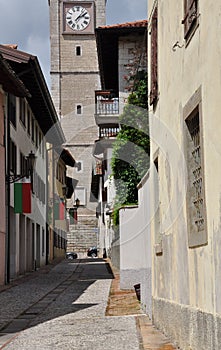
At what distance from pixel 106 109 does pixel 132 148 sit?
9.03 m

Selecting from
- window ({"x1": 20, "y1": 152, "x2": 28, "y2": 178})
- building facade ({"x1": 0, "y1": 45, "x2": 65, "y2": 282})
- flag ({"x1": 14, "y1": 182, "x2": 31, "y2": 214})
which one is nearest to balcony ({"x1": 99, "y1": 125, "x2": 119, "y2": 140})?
building facade ({"x1": 0, "y1": 45, "x2": 65, "y2": 282})

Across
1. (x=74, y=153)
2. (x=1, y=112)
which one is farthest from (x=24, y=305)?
(x=74, y=153)

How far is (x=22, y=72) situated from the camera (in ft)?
82.1

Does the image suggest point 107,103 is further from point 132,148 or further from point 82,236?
point 82,236

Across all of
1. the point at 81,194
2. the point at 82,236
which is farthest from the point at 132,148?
the point at 81,194

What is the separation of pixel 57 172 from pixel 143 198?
34.6 m

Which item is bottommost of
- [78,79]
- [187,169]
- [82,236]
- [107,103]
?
[187,169]

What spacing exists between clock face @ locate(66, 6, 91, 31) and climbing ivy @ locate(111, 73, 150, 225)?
50806mm

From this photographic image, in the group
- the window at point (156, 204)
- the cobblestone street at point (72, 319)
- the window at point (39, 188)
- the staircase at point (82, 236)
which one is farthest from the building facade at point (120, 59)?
the staircase at point (82, 236)

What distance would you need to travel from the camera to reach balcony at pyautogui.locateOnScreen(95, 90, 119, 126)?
33378 millimetres

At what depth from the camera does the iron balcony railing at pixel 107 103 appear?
109 ft

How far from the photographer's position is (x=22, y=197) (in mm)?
24156

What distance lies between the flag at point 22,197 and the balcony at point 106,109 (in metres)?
10.2

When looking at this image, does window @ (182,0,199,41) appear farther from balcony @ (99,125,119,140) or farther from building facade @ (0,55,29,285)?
balcony @ (99,125,119,140)
